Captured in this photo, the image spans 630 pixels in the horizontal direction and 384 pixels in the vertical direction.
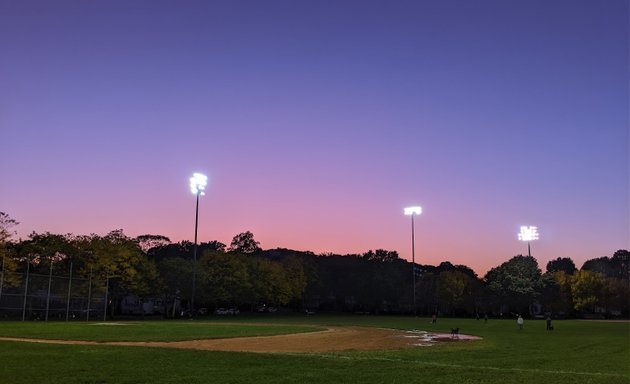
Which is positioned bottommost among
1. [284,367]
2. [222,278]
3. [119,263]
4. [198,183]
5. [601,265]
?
[284,367]

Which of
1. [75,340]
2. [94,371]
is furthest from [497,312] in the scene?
[94,371]

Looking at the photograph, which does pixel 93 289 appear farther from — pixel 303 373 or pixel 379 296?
pixel 379 296

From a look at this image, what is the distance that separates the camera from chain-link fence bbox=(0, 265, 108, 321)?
5375 cm

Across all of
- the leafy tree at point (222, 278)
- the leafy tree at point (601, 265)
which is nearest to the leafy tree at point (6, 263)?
the leafy tree at point (222, 278)

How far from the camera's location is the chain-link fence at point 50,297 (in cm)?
5375

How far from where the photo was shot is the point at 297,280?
108 m

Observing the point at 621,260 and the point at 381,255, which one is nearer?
the point at 381,255

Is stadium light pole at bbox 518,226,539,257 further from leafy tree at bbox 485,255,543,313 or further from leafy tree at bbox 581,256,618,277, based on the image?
leafy tree at bbox 581,256,618,277

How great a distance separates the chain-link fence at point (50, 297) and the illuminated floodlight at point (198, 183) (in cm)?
1560

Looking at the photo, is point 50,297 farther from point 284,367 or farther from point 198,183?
point 284,367

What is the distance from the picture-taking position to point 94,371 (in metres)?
15.2

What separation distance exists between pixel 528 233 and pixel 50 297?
254 feet

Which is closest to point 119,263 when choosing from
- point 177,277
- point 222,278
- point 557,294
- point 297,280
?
point 177,277

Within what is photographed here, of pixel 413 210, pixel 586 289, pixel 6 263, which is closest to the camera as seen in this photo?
pixel 6 263
